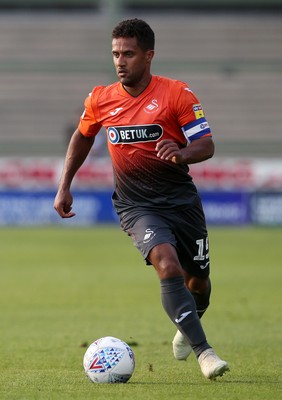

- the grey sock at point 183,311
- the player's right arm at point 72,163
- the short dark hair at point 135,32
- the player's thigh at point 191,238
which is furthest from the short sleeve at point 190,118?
the grey sock at point 183,311

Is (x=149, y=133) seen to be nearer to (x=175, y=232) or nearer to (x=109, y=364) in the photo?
(x=175, y=232)

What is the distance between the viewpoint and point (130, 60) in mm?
6848

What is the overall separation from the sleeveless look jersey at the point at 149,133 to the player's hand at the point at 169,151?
39 cm

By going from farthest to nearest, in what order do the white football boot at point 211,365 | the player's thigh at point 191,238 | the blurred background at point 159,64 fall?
1. the blurred background at point 159,64
2. the player's thigh at point 191,238
3. the white football boot at point 211,365

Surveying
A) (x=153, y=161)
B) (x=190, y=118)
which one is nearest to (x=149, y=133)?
(x=153, y=161)

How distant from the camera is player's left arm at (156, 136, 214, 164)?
6.36 metres

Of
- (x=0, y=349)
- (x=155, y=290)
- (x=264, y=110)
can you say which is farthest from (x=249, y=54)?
(x=0, y=349)

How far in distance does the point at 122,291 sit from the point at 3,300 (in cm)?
181

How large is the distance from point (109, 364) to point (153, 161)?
146 cm

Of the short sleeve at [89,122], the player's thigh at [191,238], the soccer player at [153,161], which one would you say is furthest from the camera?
the short sleeve at [89,122]

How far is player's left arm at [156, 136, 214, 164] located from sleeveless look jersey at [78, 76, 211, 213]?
100 mm

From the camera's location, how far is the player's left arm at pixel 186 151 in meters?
6.36

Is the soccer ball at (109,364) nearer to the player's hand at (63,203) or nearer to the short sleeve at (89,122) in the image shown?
the player's hand at (63,203)

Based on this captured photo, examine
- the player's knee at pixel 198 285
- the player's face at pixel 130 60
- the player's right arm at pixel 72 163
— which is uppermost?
the player's face at pixel 130 60
